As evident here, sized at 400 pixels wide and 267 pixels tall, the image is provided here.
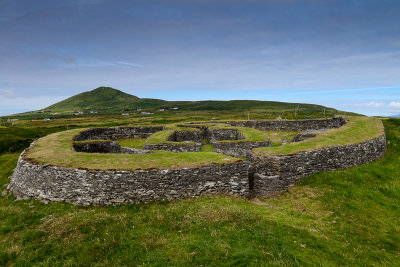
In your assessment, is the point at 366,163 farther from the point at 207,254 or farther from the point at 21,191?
the point at 21,191

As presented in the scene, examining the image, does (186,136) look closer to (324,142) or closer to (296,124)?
(324,142)

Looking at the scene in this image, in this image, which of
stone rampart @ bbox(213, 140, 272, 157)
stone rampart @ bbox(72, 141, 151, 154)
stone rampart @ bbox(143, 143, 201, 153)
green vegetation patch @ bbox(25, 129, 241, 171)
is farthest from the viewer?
stone rampart @ bbox(72, 141, 151, 154)

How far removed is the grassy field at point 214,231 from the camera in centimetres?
823

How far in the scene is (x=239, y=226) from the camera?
9828 millimetres

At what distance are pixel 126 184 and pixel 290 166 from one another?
1190 cm

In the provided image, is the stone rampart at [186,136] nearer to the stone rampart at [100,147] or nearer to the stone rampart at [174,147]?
the stone rampart at [100,147]

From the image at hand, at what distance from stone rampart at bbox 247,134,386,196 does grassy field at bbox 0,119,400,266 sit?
1400 millimetres

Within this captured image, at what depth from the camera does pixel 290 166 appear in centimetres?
1576

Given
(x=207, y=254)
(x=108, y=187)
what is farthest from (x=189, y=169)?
(x=207, y=254)

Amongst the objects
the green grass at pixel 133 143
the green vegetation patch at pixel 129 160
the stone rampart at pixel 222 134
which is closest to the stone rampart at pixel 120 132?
the green grass at pixel 133 143

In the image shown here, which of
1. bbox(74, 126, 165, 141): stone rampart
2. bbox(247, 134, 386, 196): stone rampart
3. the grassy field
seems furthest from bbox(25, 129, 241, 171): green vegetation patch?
bbox(74, 126, 165, 141): stone rampart

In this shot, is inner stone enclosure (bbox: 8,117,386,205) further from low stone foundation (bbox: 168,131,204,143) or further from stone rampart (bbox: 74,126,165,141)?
stone rampart (bbox: 74,126,165,141)

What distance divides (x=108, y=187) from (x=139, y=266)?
6208 mm

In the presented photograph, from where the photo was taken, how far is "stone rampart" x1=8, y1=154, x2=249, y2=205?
1282cm
